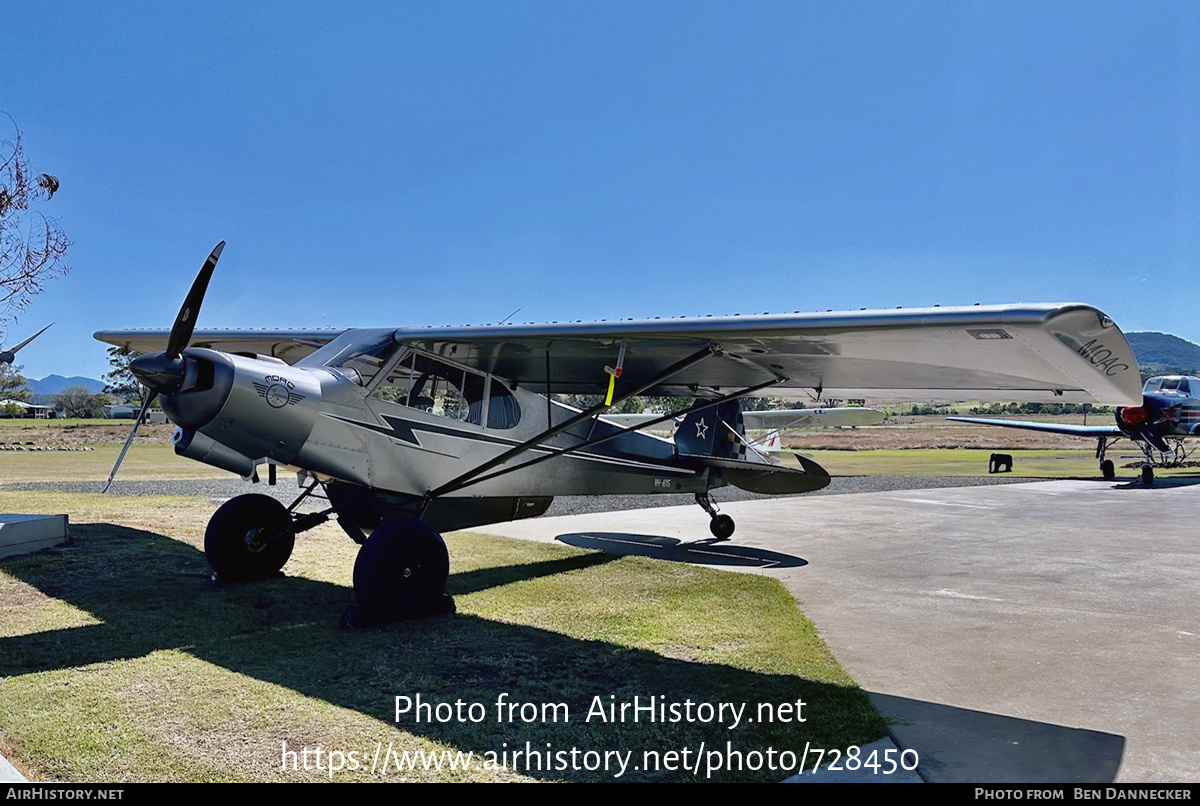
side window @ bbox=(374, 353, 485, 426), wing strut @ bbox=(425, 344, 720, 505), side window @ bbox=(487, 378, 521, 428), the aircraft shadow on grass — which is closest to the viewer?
the aircraft shadow on grass

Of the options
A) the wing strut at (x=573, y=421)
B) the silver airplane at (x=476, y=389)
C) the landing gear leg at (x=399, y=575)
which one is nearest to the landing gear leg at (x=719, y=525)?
the silver airplane at (x=476, y=389)

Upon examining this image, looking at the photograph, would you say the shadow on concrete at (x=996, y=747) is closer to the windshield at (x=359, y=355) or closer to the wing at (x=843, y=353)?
the wing at (x=843, y=353)

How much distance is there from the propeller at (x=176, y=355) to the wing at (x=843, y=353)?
5.81 feet

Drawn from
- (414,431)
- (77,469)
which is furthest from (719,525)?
(77,469)

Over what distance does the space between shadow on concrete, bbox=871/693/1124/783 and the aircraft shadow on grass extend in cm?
6

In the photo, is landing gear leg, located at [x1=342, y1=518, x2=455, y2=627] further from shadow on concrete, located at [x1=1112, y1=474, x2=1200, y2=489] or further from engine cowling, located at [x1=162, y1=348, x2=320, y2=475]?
shadow on concrete, located at [x1=1112, y1=474, x2=1200, y2=489]

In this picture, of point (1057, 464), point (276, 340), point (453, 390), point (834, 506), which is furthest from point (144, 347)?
point (1057, 464)

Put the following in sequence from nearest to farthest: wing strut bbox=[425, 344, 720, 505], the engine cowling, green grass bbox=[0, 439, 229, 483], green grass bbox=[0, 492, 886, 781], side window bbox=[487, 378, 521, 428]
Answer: green grass bbox=[0, 492, 886, 781], the engine cowling, wing strut bbox=[425, 344, 720, 505], side window bbox=[487, 378, 521, 428], green grass bbox=[0, 439, 229, 483]

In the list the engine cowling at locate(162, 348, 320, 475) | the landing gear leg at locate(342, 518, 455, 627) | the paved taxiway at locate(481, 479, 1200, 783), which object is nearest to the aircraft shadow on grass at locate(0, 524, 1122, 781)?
the landing gear leg at locate(342, 518, 455, 627)

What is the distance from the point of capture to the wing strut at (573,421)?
6375 mm

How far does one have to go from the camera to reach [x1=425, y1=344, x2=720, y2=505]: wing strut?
251 inches

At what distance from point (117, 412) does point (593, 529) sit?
441 feet

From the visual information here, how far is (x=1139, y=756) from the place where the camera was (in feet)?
13.3

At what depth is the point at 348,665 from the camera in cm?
537
